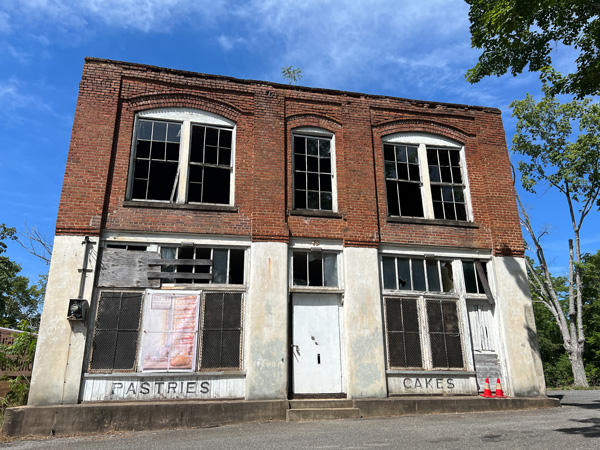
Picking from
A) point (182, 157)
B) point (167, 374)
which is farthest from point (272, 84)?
point (167, 374)

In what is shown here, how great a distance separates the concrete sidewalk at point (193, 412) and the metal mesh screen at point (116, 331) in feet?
2.67

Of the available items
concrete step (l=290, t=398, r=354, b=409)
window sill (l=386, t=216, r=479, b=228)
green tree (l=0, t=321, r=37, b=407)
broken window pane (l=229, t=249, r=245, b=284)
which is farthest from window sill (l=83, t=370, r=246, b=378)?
window sill (l=386, t=216, r=479, b=228)

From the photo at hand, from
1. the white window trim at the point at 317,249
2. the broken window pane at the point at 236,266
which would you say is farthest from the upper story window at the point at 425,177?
the broken window pane at the point at 236,266

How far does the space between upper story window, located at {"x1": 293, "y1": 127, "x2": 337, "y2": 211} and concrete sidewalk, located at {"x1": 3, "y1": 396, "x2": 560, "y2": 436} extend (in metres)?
4.60

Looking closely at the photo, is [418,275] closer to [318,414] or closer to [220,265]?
[318,414]

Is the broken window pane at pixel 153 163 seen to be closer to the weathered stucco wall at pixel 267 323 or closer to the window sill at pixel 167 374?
the weathered stucco wall at pixel 267 323

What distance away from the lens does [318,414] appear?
8359mm

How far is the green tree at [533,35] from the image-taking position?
7.69 m

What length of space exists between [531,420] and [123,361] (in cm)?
801

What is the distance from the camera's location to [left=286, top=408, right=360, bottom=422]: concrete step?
8.28 m

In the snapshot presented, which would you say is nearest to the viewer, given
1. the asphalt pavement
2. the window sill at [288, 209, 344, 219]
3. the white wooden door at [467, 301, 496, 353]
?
the asphalt pavement

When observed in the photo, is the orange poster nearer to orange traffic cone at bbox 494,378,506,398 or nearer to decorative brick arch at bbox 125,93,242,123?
decorative brick arch at bbox 125,93,242,123

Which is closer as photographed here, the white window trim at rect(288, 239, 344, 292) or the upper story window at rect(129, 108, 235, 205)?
the white window trim at rect(288, 239, 344, 292)

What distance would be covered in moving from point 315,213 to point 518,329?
573 cm
